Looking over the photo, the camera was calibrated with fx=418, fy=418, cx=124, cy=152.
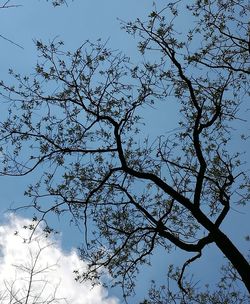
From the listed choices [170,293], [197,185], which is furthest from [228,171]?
[170,293]

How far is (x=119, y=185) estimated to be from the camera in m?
12.2

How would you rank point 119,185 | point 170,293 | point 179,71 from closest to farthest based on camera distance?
point 179,71 → point 119,185 → point 170,293

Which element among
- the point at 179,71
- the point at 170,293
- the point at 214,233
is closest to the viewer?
the point at 214,233

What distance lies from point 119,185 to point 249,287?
474cm

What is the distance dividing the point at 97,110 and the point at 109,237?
3.91 meters

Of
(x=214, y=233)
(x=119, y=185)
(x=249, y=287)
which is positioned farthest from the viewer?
(x=119, y=185)

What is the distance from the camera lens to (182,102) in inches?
484

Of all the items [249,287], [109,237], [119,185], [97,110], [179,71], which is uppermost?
[179,71]

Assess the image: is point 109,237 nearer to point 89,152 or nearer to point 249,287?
point 89,152

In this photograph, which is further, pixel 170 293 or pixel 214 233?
pixel 170 293

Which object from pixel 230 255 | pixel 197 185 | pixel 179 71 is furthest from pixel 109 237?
pixel 179 71

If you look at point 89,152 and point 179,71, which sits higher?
point 179,71

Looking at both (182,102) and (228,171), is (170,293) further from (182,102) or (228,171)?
(182,102)

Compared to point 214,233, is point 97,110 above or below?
above
